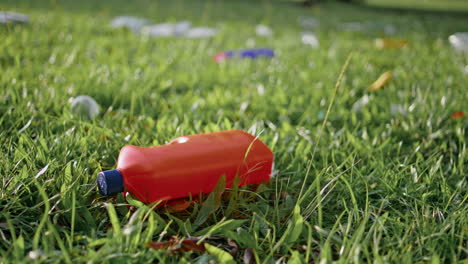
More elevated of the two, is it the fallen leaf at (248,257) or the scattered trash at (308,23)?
the fallen leaf at (248,257)

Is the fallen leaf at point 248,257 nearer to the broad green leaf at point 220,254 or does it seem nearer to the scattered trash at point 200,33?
the broad green leaf at point 220,254

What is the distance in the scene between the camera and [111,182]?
1111mm

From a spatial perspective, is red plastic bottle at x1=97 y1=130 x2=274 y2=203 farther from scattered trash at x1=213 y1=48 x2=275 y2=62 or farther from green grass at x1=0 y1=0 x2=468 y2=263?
scattered trash at x1=213 y1=48 x2=275 y2=62

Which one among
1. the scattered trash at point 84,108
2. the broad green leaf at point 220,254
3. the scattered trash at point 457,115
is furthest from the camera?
the scattered trash at point 457,115

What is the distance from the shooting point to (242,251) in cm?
109

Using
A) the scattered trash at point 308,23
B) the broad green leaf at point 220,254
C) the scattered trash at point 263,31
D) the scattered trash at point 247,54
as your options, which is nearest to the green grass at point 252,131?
the broad green leaf at point 220,254

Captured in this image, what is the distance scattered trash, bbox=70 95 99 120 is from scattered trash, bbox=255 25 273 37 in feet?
8.17

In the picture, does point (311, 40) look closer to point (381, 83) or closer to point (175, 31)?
point (175, 31)

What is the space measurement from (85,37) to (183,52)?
80cm

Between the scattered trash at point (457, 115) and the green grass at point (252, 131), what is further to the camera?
the scattered trash at point (457, 115)

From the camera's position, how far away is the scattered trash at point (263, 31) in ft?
13.2

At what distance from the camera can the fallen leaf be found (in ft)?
3.41

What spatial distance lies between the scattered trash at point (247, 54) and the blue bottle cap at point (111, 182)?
187 cm

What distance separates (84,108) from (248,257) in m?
1.02
